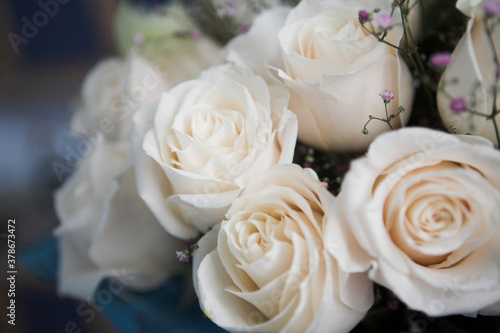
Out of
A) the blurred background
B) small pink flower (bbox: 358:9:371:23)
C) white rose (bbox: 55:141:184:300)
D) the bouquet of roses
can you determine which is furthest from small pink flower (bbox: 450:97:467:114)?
the blurred background

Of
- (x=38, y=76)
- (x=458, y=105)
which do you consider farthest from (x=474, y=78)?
(x=38, y=76)

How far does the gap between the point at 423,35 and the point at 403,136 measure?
0.72 ft

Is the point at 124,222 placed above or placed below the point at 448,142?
below

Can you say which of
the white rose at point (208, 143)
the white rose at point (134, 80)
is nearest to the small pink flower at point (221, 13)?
the white rose at point (134, 80)

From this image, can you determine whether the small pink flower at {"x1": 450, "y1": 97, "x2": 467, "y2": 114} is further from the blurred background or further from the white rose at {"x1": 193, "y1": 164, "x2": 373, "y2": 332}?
the blurred background

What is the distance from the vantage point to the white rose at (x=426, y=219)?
0.99 ft

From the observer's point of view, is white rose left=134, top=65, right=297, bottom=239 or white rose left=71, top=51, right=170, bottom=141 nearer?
white rose left=134, top=65, right=297, bottom=239

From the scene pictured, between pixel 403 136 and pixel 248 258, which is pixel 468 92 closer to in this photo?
pixel 403 136

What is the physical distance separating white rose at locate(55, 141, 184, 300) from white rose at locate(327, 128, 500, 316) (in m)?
0.28

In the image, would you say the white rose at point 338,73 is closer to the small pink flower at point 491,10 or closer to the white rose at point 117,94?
the small pink flower at point 491,10

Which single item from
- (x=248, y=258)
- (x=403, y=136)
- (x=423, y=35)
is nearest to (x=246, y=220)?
(x=248, y=258)

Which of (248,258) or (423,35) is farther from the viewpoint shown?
(423,35)

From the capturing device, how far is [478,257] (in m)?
0.32

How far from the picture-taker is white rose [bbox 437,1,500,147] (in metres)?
0.33
